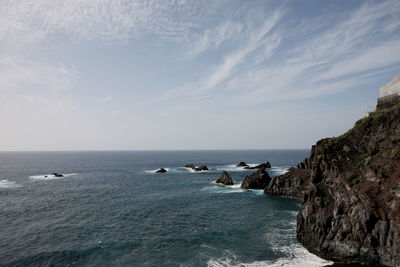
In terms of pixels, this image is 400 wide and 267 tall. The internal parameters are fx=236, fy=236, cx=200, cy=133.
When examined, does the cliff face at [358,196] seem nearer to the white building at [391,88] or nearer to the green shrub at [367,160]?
the green shrub at [367,160]

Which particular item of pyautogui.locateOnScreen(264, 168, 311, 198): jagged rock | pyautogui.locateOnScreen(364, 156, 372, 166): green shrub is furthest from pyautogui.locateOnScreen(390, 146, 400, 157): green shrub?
pyautogui.locateOnScreen(264, 168, 311, 198): jagged rock

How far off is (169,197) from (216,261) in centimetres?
3777

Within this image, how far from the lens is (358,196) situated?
31.0 m

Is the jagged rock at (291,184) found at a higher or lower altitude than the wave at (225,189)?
higher

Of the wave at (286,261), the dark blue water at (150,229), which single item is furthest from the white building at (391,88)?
the wave at (286,261)

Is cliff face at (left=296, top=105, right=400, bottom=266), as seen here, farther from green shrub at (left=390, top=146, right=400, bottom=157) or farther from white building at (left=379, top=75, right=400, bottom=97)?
white building at (left=379, top=75, right=400, bottom=97)

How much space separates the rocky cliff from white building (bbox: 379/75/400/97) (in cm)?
626

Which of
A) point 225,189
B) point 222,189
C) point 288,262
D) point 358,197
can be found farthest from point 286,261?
point 222,189

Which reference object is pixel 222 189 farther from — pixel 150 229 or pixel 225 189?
pixel 150 229

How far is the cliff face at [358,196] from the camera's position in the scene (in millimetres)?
28203

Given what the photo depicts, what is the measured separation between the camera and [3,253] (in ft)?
111

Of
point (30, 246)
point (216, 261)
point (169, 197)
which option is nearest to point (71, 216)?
point (30, 246)

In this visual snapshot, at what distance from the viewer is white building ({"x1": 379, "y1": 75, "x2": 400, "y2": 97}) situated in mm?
39188

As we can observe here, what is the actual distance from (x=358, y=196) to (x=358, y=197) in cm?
14
